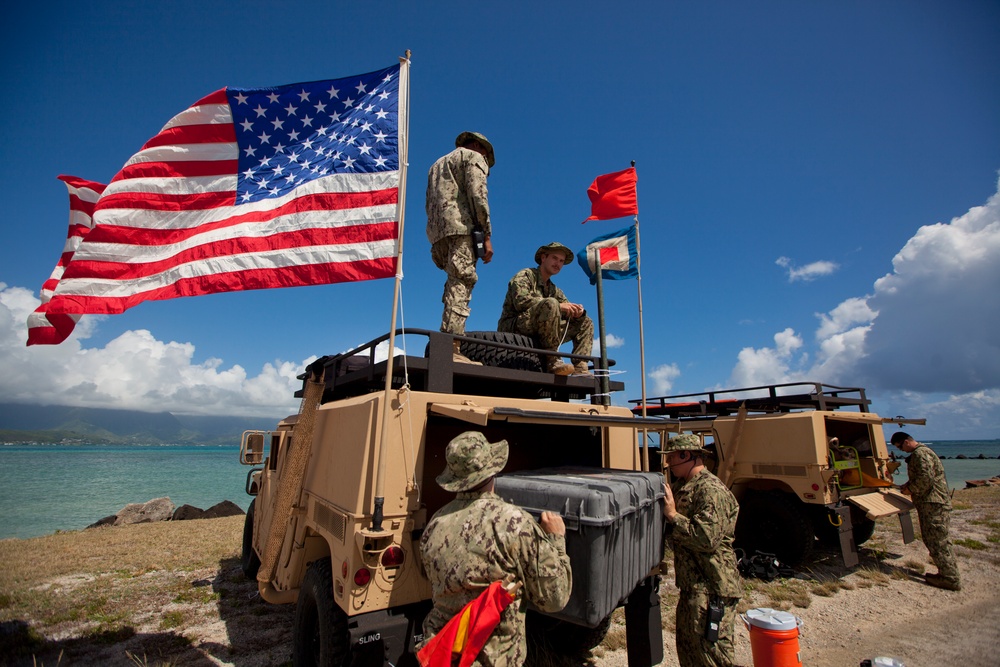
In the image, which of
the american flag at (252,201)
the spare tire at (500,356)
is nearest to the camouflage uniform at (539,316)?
the spare tire at (500,356)

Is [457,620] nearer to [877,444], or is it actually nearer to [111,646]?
[111,646]

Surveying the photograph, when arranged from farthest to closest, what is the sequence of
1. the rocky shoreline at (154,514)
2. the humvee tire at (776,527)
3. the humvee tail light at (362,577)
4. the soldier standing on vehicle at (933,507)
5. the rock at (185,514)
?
the rock at (185,514) < the rocky shoreline at (154,514) < the humvee tire at (776,527) < the soldier standing on vehicle at (933,507) < the humvee tail light at (362,577)

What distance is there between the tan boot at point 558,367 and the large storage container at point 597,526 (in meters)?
1.21

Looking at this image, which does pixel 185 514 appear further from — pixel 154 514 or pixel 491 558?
pixel 491 558

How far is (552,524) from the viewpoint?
91.4 inches

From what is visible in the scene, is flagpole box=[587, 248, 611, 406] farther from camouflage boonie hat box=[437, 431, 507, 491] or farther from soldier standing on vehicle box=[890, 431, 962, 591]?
soldier standing on vehicle box=[890, 431, 962, 591]

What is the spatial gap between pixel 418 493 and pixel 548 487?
0.79 meters

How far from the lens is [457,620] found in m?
2.05

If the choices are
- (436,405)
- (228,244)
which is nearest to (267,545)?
(436,405)

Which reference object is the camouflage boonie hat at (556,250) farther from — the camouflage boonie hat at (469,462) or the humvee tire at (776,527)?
the humvee tire at (776,527)

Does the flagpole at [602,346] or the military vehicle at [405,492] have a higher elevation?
the flagpole at [602,346]

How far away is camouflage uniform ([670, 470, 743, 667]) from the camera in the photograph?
3.23m

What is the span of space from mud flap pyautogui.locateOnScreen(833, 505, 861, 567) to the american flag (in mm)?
6690

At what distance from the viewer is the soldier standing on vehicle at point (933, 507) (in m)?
6.25
